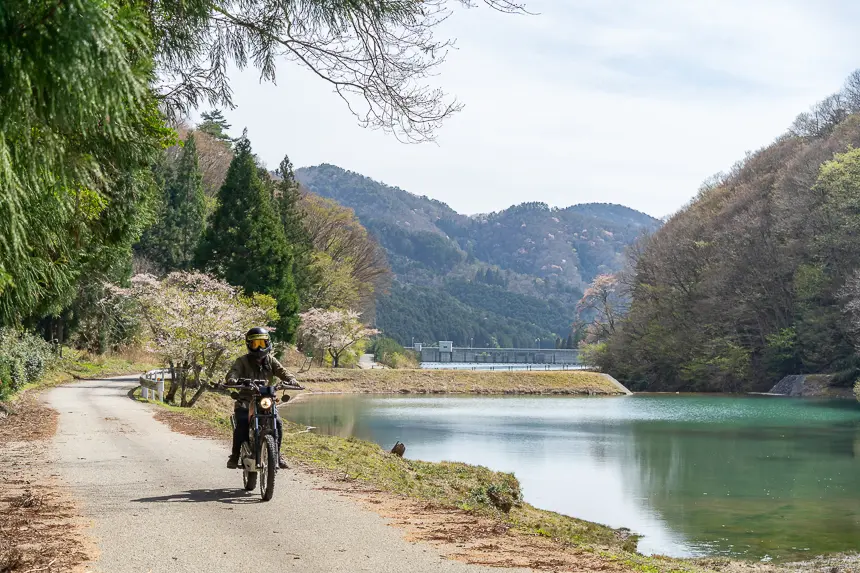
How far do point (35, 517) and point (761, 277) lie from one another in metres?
55.8

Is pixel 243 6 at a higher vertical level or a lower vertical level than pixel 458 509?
higher

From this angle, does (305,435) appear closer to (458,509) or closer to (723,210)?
(458,509)

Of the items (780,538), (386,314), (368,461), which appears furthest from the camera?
(386,314)

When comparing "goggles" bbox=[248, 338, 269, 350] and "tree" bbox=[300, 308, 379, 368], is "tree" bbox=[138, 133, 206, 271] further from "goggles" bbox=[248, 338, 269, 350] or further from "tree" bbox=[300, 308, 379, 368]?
"goggles" bbox=[248, 338, 269, 350]

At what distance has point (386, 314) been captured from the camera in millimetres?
157750

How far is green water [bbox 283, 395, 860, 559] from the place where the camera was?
14203 mm

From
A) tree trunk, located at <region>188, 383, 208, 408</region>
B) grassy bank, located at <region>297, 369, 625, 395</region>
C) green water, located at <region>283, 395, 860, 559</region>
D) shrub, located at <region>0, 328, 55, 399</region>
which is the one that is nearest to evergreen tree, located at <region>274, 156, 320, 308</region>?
grassy bank, located at <region>297, 369, 625, 395</region>

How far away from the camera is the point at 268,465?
340 inches

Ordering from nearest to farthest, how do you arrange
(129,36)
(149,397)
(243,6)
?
(129,36), (243,6), (149,397)

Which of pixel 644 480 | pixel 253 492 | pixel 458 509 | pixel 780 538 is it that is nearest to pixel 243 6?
pixel 253 492

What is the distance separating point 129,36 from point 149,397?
83.2ft

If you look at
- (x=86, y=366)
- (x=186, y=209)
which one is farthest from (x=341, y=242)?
(x=86, y=366)

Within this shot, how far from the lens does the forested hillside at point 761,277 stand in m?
52.9

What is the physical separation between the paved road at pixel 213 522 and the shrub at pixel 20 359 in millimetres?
9858
